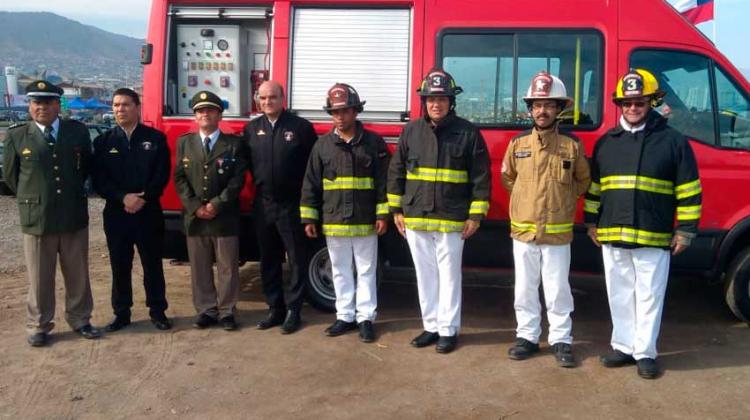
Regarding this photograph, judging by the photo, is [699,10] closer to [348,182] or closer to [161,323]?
[348,182]

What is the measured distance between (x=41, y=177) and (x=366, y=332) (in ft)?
8.69

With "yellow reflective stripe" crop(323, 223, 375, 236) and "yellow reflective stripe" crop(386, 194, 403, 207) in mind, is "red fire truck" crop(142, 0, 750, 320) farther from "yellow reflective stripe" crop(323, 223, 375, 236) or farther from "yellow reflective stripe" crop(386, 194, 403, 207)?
"yellow reflective stripe" crop(386, 194, 403, 207)

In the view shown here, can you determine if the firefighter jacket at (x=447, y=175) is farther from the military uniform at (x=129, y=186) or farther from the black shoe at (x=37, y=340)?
the black shoe at (x=37, y=340)

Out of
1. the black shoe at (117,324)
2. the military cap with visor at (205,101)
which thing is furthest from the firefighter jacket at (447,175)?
the black shoe at (117,324)

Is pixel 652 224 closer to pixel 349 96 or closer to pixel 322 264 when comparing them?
pixel 349 96

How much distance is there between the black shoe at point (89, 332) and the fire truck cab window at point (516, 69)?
3.34 m

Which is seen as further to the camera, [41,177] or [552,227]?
[41,177]

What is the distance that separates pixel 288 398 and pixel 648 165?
268cm

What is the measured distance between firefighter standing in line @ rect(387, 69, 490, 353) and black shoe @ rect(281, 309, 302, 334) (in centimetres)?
110

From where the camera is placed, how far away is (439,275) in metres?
4.79

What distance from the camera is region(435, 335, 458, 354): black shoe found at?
471 centimetres

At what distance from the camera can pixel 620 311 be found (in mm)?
4383

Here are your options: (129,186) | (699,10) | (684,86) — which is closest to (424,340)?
(129,186)

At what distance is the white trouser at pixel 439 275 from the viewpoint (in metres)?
4.64
